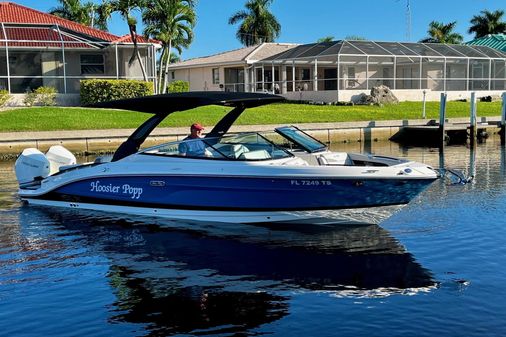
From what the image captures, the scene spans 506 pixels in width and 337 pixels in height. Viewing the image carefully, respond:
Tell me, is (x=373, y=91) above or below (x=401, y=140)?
above

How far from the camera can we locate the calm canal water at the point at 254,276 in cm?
694

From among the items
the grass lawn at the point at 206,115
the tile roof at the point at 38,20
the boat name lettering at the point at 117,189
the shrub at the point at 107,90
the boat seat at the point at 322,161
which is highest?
the tile roof at the point at 38,20

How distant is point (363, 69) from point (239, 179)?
34.5 meters

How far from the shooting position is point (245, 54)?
155 ft

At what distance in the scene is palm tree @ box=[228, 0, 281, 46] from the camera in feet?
208

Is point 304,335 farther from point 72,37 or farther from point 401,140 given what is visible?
point 72,37

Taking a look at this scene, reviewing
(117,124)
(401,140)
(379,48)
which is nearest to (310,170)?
(117,124)

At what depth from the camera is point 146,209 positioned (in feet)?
40.3

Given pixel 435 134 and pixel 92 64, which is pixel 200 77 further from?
pixel 435 134

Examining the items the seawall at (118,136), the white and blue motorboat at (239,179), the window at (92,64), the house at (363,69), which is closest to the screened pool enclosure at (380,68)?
the house at (363,69)

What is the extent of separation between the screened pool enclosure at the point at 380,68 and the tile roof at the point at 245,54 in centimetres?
105

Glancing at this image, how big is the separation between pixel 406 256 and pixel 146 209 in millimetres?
Answer: 5295

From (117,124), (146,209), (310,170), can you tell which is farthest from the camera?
(117,124)

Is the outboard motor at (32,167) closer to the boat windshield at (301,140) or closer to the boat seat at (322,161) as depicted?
the boat windshield at (301,140)
